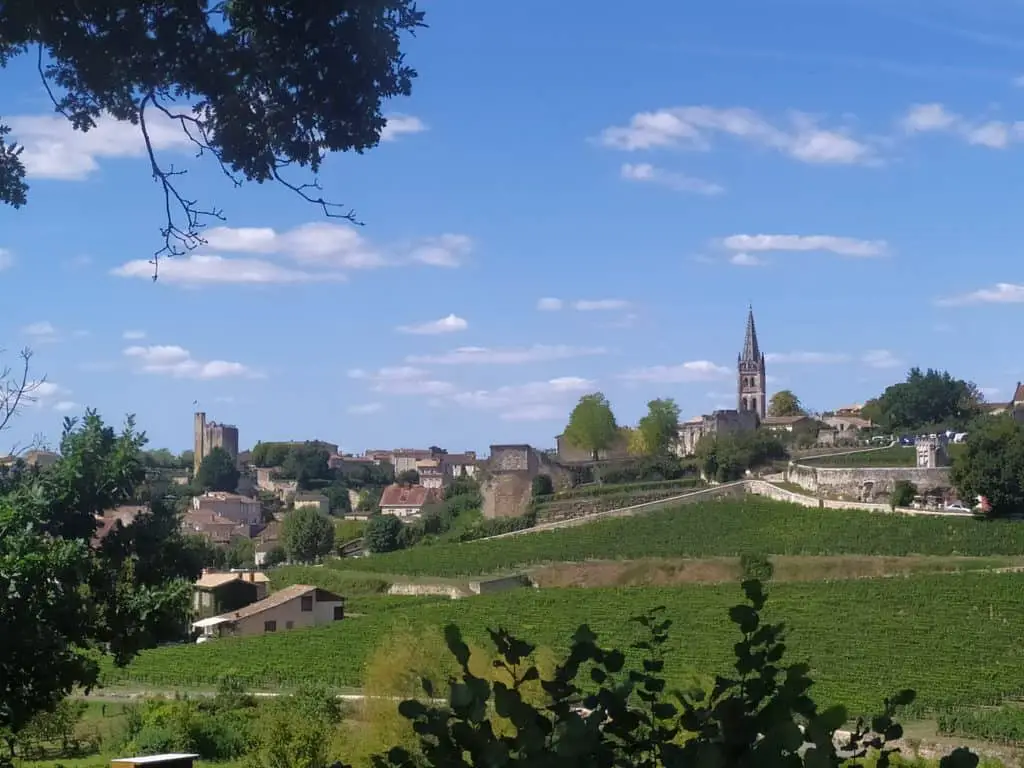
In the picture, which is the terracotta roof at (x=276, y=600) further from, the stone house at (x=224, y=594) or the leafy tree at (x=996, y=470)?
the leafy tree at (x=996, y=470)

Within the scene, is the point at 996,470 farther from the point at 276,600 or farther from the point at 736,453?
the point at 276,600

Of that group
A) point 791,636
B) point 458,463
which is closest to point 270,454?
point 458,463

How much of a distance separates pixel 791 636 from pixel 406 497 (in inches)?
2900

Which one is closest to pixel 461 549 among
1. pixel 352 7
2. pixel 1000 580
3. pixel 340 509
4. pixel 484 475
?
pixel 484 475

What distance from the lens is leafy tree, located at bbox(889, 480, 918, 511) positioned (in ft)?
195

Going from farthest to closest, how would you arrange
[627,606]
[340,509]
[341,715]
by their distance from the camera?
[340,509] → [627,606] → [341,715]

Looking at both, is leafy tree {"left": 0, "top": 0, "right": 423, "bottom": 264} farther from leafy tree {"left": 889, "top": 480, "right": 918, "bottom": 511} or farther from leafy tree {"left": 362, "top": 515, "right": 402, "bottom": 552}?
leafy tree {"left": 362, "top": 515, "right": 402, "bottom": 552}

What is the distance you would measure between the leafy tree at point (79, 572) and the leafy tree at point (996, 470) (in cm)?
4947

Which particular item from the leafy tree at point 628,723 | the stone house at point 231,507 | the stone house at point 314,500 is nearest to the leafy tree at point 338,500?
the stone house at point 314,500

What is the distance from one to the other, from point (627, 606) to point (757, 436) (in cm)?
3329

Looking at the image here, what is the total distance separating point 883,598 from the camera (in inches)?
1713

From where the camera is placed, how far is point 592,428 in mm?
98188

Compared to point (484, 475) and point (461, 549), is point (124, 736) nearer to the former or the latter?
point (461, 549)

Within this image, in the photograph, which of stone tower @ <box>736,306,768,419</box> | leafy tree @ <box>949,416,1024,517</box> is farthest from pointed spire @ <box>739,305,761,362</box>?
leafy tree @ <box>949,416,1024,517</box>
